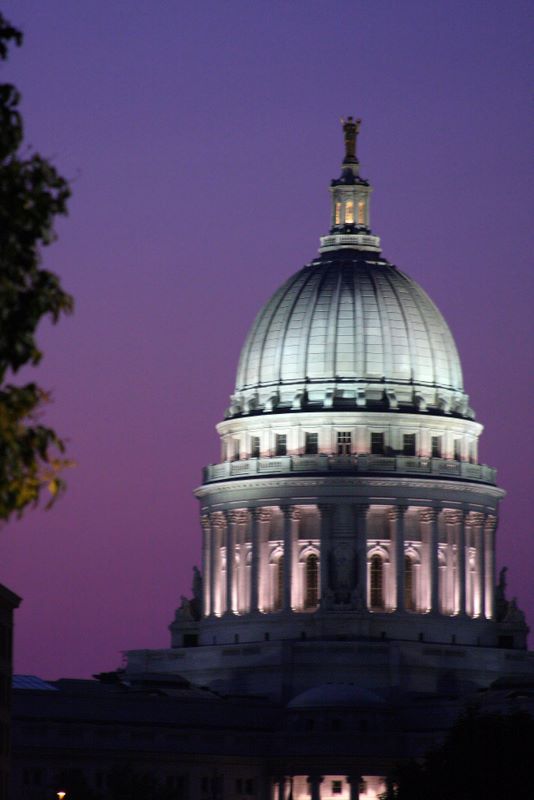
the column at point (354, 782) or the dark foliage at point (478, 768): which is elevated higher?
the column at point (354, 782)

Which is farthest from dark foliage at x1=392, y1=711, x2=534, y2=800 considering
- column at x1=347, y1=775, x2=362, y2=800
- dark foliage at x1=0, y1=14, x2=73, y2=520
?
dark foliage at x1=0, y1=14, x2=73, y2=520

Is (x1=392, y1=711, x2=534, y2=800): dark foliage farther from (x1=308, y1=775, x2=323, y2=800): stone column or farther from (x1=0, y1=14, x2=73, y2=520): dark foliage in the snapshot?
(x1=0, y1=14, x2=73, y2=520): dark foliage

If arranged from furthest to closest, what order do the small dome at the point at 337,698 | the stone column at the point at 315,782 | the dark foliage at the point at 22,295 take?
the small dome at the point at 337,698
the stone column at the point at 315,782
the dark foliage at the point at 22,295

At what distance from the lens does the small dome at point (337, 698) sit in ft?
624

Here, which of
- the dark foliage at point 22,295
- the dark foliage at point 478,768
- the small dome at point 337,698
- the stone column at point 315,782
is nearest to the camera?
the dark foliage at point 22,295

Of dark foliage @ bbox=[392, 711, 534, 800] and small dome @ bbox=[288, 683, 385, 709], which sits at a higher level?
small dome @ bbox=[288, 683, 385, 709]

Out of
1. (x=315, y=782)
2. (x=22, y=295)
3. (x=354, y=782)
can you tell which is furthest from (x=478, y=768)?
(x=22, y=295)

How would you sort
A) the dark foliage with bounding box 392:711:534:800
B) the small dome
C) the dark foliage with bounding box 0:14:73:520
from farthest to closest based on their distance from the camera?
the small dome < the dark foliage with bounding box 392:711:534:800 < the dark foliage with bounding box 0:14:73:520

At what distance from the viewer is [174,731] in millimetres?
186625

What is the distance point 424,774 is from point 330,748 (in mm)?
46752

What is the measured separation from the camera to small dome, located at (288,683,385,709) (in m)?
190

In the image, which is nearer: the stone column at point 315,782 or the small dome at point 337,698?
the stone column at point 315,782

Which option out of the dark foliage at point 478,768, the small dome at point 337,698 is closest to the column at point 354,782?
the small dome at point 337,698

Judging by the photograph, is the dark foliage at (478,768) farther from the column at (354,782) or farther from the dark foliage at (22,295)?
the dark foliage at (22,295)
